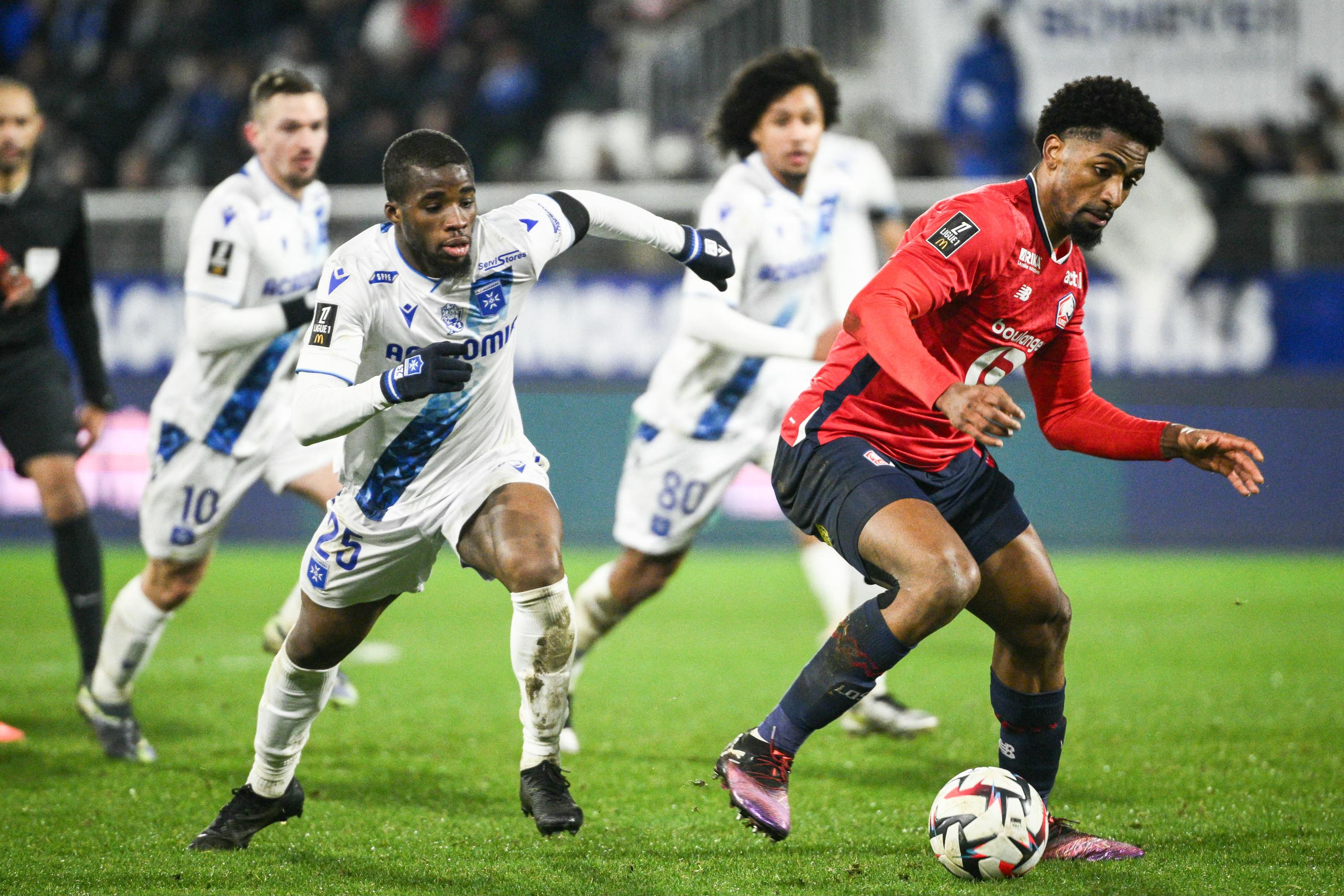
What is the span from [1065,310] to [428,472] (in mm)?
2089

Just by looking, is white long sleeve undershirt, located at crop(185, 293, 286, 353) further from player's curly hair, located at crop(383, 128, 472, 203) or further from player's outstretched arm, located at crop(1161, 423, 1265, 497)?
player's outstretched arm, located at crop(1161, 423, 1265, 497)

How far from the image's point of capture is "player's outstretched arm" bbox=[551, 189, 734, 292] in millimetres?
5023

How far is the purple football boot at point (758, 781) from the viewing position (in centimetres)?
412

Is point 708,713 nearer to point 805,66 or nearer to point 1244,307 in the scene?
point 805,66

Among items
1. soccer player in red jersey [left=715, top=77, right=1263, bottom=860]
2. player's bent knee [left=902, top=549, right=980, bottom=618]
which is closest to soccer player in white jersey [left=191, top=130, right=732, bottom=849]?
soccer player in red jersey [left=715, top=77, right=1263, bottom=860]

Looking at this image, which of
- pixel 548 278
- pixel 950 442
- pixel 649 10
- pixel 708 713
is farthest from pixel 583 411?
pixel 950 442

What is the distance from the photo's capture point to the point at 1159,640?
362 inches

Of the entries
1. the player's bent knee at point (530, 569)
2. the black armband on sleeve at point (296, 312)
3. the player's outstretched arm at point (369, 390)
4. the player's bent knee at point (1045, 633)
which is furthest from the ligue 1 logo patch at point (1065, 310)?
the black armband on sleeve at point (296, 312)

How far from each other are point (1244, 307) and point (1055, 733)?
9.66 metres

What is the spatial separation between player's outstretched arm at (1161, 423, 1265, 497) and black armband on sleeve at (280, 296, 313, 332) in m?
3.42

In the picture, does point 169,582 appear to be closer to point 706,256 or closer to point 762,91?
point 706,256

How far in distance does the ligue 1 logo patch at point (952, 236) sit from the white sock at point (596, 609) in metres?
2.80

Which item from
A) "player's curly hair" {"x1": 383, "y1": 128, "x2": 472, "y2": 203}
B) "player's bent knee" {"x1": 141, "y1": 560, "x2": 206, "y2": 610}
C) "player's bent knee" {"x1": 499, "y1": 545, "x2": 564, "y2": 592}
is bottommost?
"player's bent knee" {"x1": 141, "y1": 560, "x2": 206, "y2": 610}

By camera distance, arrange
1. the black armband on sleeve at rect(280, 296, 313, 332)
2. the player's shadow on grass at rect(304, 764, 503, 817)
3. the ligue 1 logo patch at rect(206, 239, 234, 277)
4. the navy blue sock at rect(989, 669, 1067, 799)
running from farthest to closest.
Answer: the ligue 1 logo patch at rect(206, 239, 234, 277) → the black armband on sleeve at rect(280, 296, 313, 332) → the player's shadow on grass at rect(304, 764, 503, 817) → the navy blue sock at rect(989, 669, 1067, 799)
